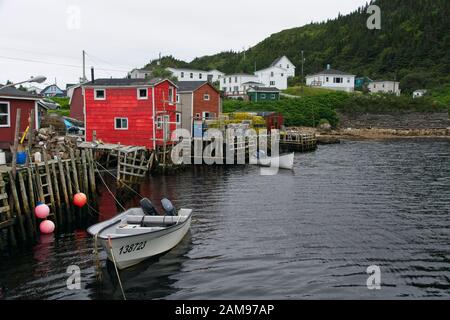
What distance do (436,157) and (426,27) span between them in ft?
327

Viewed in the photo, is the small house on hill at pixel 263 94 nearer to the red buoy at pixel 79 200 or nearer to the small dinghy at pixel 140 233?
the red buoy at pixel 79 200

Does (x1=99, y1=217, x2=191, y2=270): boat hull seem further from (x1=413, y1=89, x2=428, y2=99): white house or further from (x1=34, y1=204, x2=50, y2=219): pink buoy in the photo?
(x1=413, y1=89, x2=428, y2=99): white house

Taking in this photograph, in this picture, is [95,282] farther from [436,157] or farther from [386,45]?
[386,45]

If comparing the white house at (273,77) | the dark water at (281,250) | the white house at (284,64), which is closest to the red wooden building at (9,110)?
the dark water at (281,250)

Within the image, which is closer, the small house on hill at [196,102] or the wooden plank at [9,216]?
the wooden plank at [9,216]

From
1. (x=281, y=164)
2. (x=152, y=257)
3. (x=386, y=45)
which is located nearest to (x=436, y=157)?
(x=281, y=164)

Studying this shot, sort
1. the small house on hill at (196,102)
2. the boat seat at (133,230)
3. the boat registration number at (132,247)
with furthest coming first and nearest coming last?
the small house on hill at (196,102) < the boat seat at (133,230) < the boat registration number at (132,247)

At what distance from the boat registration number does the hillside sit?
111 meters

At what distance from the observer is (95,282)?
1505 cm

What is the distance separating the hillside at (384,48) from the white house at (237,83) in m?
29.0

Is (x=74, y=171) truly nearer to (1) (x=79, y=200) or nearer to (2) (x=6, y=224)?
(1) (x=79, y=200)

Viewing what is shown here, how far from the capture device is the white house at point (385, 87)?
366 ft

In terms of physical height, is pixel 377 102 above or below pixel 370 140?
above
